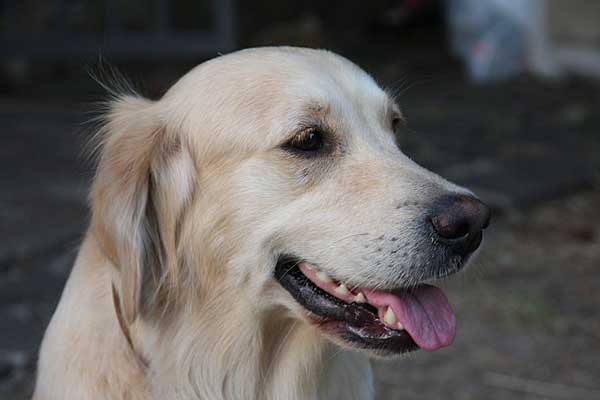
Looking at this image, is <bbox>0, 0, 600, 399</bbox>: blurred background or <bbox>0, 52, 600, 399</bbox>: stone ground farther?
<bbox>0, 0, 600, 399</bbox>: blurred background

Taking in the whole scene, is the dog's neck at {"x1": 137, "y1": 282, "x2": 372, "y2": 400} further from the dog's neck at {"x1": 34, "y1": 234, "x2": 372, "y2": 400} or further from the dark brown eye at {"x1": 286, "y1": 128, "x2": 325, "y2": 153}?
the dark brown eye at {"x1": 286, "y1": 128, "x2": 325, "y2": 153}

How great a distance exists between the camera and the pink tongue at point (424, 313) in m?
2.67

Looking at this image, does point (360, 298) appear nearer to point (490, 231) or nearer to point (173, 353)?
point (173, 353)

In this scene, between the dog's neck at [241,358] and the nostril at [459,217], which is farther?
the dog's neck at [241,358]

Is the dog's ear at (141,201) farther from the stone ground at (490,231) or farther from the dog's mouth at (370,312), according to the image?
the stone ground at (490,231)

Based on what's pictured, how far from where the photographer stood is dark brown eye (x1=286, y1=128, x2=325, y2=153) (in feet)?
9.01

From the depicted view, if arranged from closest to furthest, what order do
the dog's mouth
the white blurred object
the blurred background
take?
the dog's mouth < the blurred background < the white blurred object

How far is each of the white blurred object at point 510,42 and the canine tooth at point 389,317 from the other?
7.12 metres

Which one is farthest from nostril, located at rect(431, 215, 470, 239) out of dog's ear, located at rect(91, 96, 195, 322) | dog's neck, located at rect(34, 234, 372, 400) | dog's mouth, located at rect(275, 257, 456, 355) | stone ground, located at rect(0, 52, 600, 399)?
dog's ear, located at rect(91, 96, 195, 322)

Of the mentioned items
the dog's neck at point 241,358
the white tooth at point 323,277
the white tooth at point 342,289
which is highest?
the white tooth at point 323,277

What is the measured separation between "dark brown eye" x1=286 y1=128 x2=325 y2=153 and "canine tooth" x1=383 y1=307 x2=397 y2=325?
1.59ft

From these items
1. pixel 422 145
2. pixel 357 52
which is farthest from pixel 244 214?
pixel 357 52

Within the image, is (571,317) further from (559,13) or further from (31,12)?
(31,12)

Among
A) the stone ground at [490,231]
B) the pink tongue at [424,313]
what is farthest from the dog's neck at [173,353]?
the stone ground at [490,231]
